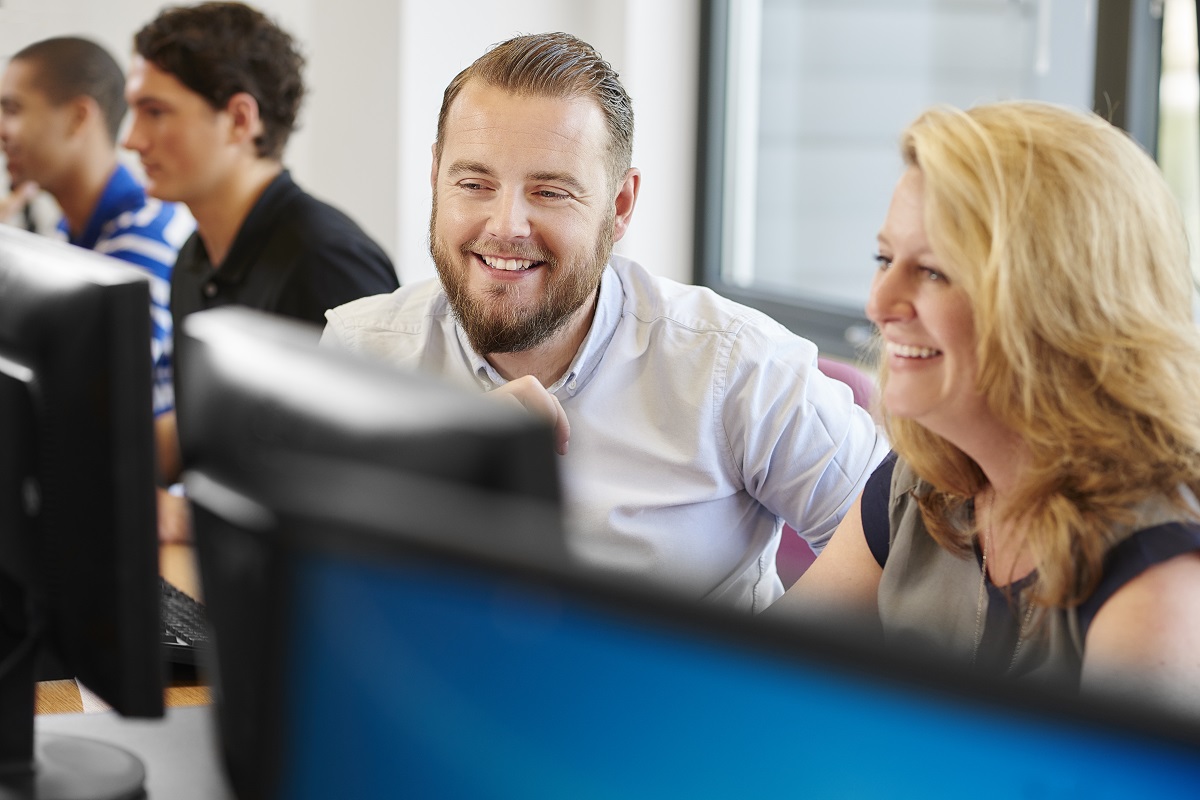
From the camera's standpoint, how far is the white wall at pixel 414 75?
3900mm

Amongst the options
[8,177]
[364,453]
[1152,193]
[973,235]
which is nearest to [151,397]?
[364,453]

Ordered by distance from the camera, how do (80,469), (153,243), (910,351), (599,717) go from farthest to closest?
1. (153,243)
2. (910,351)
3. (80,469)
4. (599,717)

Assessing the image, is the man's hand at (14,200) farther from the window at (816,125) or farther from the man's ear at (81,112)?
the window at (816,125)

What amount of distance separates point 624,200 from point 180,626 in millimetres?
792

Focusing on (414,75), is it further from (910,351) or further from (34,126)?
(910,351)

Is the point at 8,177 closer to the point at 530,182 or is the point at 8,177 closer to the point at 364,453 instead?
the point at 530,182

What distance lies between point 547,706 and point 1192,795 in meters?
0.19

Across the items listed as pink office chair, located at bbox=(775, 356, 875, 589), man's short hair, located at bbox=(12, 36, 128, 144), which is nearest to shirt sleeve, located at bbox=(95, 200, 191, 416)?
man's short hair, located at bbox=(12, 36, 128, 144)

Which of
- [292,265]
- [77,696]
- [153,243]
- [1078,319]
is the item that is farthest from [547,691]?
[153,243]

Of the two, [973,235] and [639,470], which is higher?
[973,235]

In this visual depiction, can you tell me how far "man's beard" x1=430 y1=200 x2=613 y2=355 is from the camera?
175 cm

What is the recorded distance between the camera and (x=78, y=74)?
11.7ft

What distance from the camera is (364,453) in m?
0.65

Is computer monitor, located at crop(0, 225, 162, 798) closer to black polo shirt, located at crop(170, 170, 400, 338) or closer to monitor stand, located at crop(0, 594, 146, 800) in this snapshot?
monitor stand, located at crop(0, 594, 146, 800)
